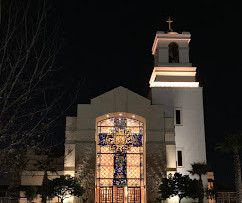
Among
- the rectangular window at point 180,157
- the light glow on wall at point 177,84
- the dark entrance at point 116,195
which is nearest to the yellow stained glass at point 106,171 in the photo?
the dark entrance at point 116,195

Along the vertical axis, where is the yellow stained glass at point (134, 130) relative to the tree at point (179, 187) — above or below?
above

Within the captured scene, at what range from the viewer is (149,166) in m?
36.2

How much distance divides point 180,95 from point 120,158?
9214mm

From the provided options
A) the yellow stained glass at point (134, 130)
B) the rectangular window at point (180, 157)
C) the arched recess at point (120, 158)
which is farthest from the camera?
the yellow stained glass at point (134, 130)

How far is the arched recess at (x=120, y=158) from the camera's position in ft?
121

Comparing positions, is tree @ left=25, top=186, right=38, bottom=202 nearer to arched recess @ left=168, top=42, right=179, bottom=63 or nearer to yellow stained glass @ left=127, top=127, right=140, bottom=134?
yellow stained glass @ left=127, top=127, right=140, bottom=134

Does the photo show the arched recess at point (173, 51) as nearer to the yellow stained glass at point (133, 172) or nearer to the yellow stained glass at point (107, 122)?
the yellow stained glass at point (107, 122)

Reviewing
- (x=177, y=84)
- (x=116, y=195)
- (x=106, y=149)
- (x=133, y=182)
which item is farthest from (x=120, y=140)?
(x=177, y=84)

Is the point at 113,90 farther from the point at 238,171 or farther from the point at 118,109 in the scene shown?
the point at 238,171

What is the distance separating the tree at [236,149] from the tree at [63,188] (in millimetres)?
13115

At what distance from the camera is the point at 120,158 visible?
37.8 metres

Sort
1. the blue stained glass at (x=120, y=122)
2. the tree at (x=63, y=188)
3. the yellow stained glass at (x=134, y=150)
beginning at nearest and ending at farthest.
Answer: the tree at (x=63, y=188) < the yellow stained glass at (x=134, y=150) < the blue stained glass at (x=120, y=122)

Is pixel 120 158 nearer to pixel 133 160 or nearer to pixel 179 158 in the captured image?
Answer: pixel 133 160

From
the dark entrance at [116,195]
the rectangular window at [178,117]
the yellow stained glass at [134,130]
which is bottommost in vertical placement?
the dark entrance at [116,195]
